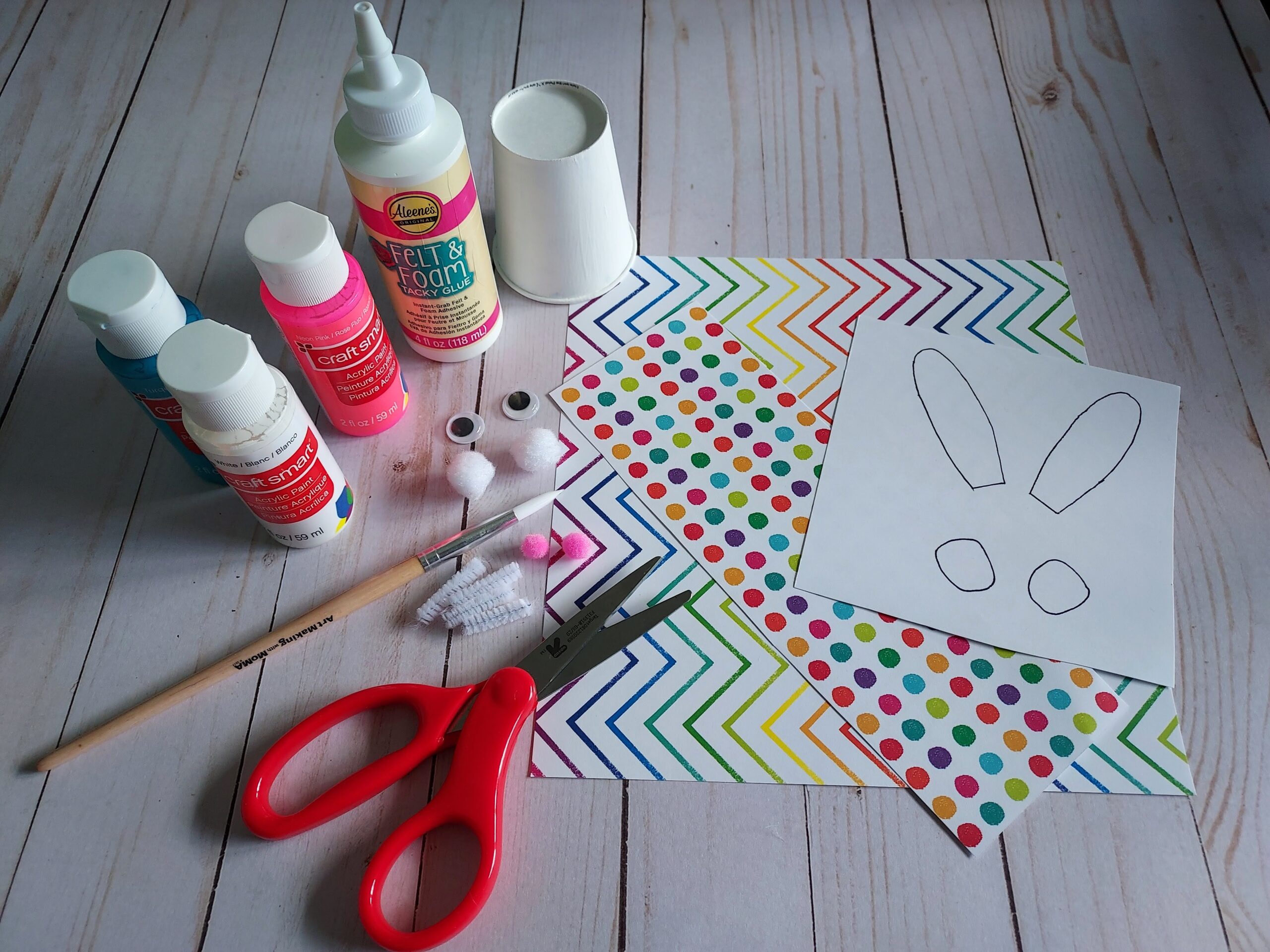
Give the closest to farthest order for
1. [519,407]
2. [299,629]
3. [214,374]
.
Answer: [214,374], [299,629], [519,407]

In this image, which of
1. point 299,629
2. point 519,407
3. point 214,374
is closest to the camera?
point 214,374

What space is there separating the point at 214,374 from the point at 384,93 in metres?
0.20

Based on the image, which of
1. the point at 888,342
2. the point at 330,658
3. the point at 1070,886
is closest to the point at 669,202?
the point at 888,342

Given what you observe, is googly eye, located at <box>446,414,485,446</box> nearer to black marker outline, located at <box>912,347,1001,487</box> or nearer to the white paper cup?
the white paper cup

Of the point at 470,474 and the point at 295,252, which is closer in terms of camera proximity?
the point at 295,252

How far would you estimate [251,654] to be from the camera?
1.88ft

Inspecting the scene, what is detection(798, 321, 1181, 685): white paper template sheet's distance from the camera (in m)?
0.60

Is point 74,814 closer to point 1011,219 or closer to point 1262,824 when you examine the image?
point 1262,824

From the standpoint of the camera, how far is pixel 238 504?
651mm

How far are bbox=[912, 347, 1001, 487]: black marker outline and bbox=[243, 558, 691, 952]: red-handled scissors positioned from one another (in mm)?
271

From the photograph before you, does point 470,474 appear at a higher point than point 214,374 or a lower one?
lower

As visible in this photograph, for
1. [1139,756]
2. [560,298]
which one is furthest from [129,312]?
[1139,756]

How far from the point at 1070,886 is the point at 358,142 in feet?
2.09

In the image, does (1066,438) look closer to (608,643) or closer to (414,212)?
(608,643)
